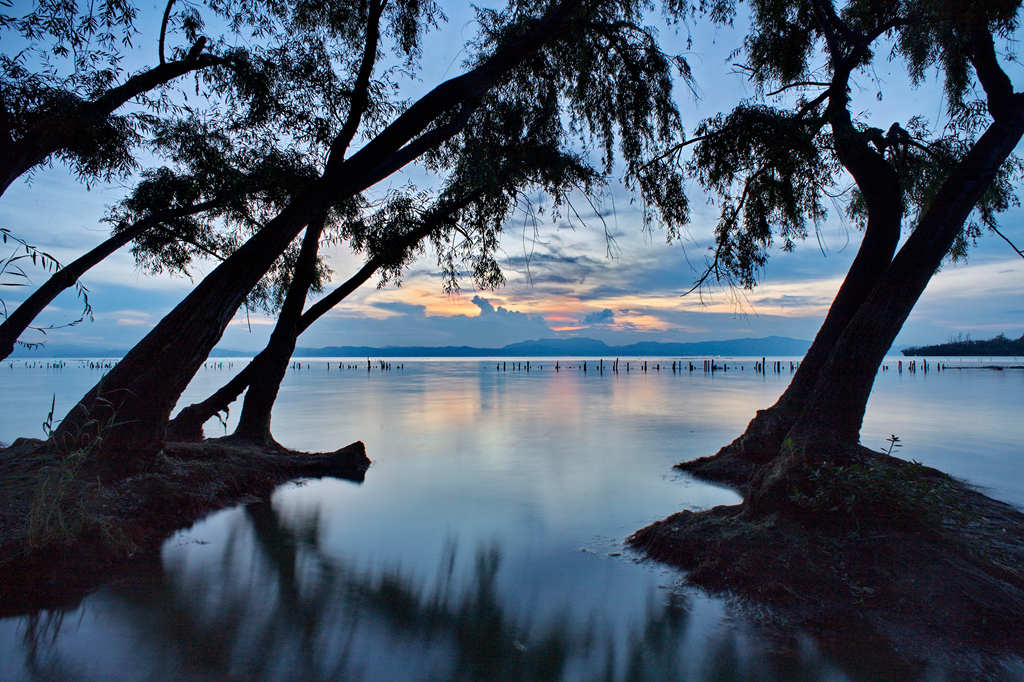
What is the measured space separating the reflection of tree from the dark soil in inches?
31.1

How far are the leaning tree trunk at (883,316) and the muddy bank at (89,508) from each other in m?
7.25

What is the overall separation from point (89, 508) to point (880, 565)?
27.8 ft

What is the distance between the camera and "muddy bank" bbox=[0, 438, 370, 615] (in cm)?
496

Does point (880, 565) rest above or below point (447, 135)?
below

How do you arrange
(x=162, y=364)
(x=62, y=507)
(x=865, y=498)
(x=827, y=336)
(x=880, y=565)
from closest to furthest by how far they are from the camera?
1. (x=880, y=565)
2. (x=865, y=498)
3. (x=62, y=507)
4. (x=162, y=364)
5. (x=827, y=336)

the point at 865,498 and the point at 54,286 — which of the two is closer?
the point at 865,498

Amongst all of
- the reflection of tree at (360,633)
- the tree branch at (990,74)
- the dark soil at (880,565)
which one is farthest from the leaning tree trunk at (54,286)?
the tree branch at (990,74)

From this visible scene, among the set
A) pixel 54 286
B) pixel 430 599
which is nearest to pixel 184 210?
pixel 54 286

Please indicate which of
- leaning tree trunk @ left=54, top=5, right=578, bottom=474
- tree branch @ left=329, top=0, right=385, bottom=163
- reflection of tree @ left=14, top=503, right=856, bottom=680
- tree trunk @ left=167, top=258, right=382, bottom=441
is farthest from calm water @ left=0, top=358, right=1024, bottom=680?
tree branch @ left=329, top=0, right=385, bottom=163

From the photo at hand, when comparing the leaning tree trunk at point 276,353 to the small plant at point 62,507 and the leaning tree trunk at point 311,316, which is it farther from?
the small plant at point 62,507

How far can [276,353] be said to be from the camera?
11758mm

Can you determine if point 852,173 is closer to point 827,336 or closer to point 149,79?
point 827,336

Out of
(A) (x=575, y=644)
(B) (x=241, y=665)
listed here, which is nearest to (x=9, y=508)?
(B) (x=241, y=665)

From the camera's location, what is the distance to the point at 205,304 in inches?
303
